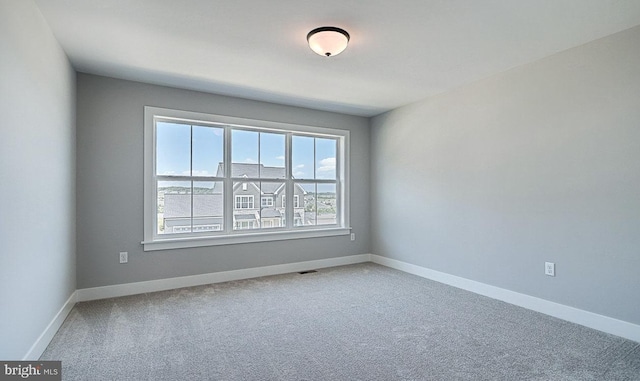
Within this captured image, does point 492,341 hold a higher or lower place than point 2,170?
lower

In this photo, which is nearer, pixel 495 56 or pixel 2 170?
pixel 2 170

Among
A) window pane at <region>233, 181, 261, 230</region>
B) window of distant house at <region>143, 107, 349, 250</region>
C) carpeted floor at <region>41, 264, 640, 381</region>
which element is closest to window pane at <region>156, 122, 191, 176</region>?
window of distant house at <region>143, 107, 349, 250</region>

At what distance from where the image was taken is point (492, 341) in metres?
2.56

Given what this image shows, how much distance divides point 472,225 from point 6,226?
424 cm

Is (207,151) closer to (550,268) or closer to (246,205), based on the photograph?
(246,205)

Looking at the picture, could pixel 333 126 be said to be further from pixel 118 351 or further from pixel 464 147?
pixel 118 351

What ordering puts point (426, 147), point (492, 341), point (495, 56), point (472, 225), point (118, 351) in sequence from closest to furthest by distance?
point (118, 351)
point (492, 341)
point (495, 56)
point (472, 225)
point (426, 147)

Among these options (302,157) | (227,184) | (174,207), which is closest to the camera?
(174,207)

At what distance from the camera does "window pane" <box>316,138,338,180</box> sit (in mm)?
5266

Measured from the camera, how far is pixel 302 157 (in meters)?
5.11

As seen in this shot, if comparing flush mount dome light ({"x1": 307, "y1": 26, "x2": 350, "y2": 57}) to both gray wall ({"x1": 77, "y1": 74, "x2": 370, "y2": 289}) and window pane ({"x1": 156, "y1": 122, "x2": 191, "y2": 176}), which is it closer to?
gray wall ({"x1": 77, "y1": 74, "x2": 370, "y2": 289})

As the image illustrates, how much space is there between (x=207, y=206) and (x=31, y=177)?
215 centimetres

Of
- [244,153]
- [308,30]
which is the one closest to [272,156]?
[244,153]

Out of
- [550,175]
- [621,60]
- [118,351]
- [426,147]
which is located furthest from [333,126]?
[118,351]
